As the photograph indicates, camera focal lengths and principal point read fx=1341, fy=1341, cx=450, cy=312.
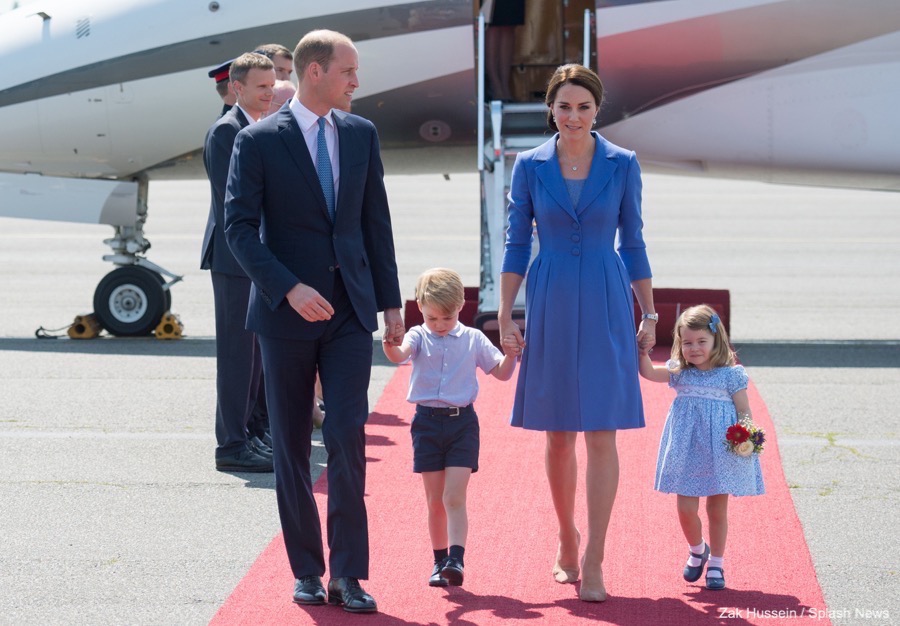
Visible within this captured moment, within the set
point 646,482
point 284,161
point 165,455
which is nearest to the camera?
point 284,161

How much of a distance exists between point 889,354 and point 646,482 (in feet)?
15.4

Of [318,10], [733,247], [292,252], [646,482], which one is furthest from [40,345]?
[733,247]

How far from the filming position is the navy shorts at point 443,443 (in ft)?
15.1

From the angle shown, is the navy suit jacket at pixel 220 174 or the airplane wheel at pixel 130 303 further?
the airplane wheel at pixel 130 303

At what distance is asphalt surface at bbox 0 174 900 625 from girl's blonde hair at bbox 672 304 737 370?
87cm

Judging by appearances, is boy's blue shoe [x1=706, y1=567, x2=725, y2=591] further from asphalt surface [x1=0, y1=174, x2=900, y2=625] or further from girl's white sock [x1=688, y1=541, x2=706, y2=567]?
asphalt surface [x1=0, y1=174, x2=900, y2=625]

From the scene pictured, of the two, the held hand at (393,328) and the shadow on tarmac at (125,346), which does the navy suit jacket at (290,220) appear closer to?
the held hand at (393,328)

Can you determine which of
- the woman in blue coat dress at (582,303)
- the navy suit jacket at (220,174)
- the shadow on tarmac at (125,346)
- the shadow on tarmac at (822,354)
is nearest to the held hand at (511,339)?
the woman in blue coat dress at (582,303)

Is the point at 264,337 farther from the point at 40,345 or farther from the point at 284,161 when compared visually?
the point at 40,345

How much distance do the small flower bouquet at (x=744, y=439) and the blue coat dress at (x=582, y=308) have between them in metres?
0.30

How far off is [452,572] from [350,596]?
0.41m

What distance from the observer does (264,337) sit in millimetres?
4406

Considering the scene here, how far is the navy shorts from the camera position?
4613 mm

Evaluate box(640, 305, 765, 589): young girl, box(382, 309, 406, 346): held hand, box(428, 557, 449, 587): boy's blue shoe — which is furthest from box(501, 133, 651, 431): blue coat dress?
box(428, 557, 449, 587): boy's blue shoe
